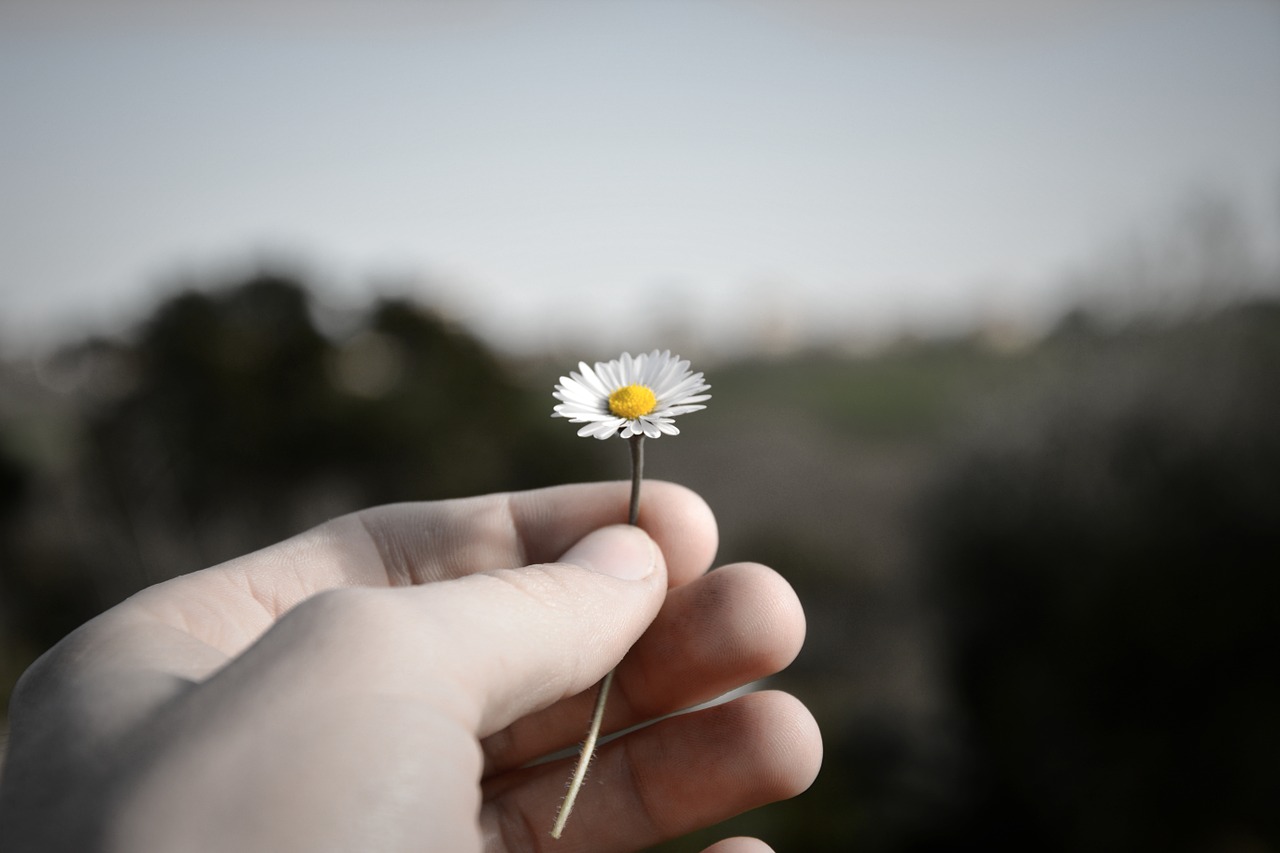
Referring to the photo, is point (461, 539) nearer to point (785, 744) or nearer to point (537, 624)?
point (537, 624)

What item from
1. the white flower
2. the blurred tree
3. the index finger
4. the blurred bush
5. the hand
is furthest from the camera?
the blurred bush

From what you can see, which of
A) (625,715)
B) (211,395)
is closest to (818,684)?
(625,715)

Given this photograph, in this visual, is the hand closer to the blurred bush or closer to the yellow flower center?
the yellow flower center

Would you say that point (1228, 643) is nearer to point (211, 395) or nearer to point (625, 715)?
point (625, 715)

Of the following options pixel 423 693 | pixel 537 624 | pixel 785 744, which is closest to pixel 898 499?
pixel 785 744

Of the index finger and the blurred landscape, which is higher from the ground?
the index finger

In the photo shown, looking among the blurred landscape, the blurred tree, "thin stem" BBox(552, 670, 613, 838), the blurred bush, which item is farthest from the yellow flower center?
the blurred bush

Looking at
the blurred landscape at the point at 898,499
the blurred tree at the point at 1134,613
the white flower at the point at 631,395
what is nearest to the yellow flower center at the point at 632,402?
the white flower at the point at 631,395
